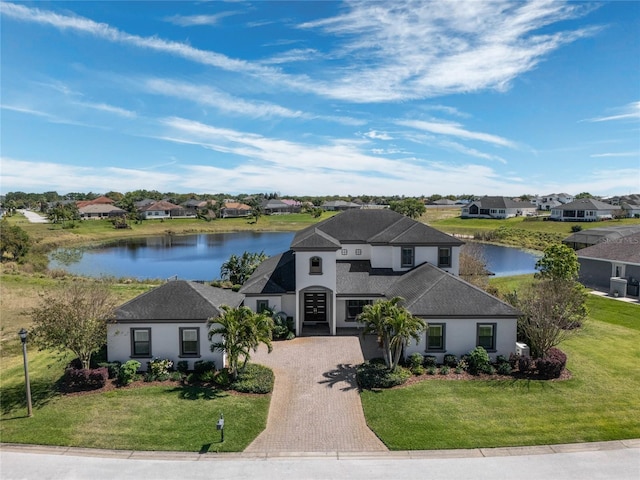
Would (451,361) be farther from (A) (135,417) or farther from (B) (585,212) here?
(B) (585,212)

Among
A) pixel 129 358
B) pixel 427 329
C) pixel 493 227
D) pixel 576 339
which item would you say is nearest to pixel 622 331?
pixel 576 339

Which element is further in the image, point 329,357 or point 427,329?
point 329,357

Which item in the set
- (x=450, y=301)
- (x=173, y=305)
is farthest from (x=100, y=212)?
(x=450, y=301)

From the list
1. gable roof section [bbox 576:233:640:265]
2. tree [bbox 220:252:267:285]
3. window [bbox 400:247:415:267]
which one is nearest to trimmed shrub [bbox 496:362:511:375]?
window [bbox 400:247:415:267]

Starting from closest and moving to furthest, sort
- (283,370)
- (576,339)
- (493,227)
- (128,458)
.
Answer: (128,458) → (283,370) → (576,339) → (493,227)

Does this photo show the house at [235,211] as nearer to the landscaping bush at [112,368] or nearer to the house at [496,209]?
the house at [496,209]

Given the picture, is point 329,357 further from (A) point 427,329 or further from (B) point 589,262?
(B) point 589,262

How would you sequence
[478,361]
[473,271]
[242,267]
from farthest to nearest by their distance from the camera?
[242,267] → [473,271] → [478,361]

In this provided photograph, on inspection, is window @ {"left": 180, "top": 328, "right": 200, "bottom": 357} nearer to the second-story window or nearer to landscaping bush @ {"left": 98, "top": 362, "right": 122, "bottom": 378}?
landscaping bush @ {"left": 98, "top": 362, "right": 122, "bottom": 378}
